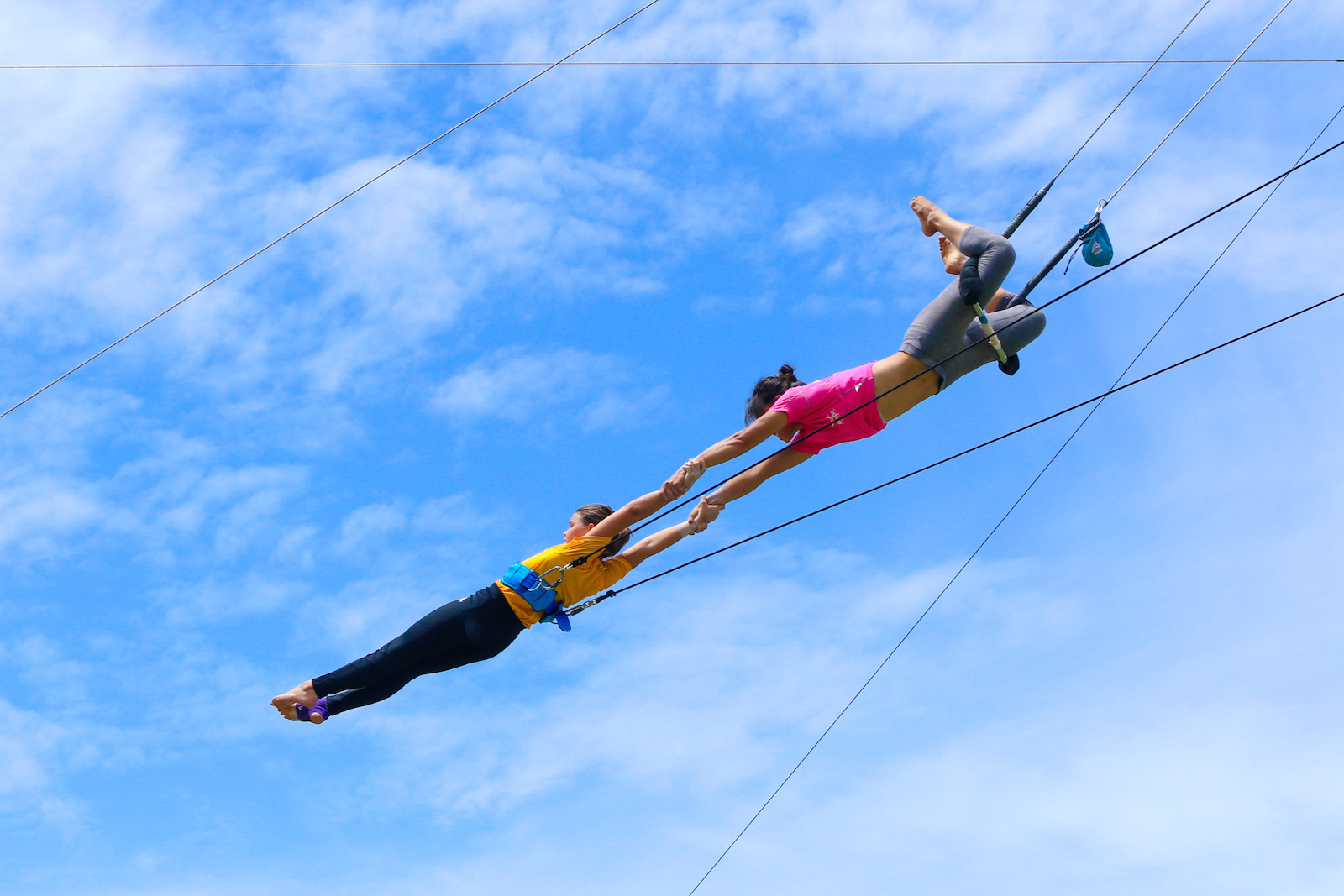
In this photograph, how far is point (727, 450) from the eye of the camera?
6.05 metres

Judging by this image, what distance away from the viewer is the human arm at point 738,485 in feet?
20.4

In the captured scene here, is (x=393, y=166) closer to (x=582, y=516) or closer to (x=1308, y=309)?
(x=582, y=516)

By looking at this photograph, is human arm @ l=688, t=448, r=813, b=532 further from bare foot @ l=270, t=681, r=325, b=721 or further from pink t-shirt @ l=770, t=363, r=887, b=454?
bare foot @ l=270, t=681, r=325, b=721

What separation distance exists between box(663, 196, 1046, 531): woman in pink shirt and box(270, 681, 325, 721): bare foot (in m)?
2.09

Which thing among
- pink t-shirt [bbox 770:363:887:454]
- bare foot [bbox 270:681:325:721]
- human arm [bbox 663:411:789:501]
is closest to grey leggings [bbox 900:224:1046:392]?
pink t-shirt [bbox 770:363:887:454]

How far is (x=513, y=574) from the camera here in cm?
601

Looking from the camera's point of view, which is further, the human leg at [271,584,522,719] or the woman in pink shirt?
the human leg at [271,584,522,719]

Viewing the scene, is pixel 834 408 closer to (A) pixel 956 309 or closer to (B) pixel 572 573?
(A) pixel 956 309

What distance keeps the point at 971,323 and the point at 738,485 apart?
143 centimetres

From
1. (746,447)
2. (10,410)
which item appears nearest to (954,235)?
(746,447)

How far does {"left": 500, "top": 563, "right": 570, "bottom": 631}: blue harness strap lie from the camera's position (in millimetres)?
5977

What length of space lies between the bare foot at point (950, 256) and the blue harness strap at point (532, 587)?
253 cm

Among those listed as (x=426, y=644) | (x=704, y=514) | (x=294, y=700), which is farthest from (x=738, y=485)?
(x=294, y=700)

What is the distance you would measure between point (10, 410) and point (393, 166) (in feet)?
8.70
